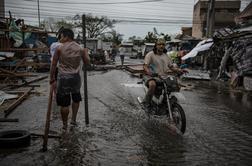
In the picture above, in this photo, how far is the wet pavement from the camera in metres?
4.94

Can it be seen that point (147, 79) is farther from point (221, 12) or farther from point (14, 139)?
point (221, 12)

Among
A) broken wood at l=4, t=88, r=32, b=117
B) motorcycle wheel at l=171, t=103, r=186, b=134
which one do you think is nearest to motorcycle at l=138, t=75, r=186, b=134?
motorcycle wheel at l=171, t=103, r=186, b=134

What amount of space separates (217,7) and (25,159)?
172ft

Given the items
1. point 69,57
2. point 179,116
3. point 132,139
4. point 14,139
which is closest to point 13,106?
point 69,57

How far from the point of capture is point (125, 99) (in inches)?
434

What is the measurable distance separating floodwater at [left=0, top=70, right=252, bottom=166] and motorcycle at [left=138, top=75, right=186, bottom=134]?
231 millimetres

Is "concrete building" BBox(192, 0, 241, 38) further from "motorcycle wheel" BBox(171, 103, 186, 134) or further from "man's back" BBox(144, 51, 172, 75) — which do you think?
"motorcycle wheel" BBox(171, 103, 186, 134)

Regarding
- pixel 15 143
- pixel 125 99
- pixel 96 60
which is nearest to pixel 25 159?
pixel 15 143

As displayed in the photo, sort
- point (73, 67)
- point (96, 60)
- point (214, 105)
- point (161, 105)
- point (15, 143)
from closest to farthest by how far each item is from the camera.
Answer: point (15, 143) < point (73, 67) < point (161, 105) < point (214, 105) < point (96, 60)

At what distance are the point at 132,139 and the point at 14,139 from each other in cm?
204

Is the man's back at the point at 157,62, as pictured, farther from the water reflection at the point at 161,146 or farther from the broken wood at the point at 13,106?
the broken wood at the point at 13,106

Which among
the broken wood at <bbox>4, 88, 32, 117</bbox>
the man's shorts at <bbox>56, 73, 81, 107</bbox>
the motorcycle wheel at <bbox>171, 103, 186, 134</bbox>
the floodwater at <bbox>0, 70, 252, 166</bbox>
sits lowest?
the floodwater at <bbox>0, 70, 252, 166</bbox>

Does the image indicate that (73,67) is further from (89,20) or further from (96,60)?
(89,20)

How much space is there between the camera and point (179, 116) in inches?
258
